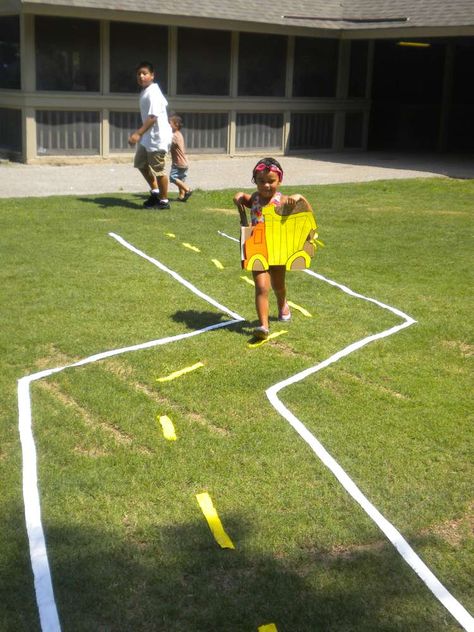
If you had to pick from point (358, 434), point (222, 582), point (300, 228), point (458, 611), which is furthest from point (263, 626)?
point (300, 228)

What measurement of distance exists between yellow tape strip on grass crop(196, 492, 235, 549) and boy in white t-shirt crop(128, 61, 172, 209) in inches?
306

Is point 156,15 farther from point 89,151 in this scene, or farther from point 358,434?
point 358,434

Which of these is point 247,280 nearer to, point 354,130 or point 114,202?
point 114,202

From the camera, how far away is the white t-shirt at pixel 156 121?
11312mm

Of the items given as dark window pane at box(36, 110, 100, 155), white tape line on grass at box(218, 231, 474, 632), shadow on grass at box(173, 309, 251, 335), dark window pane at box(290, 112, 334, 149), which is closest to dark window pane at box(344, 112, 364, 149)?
dark window pane at box(290, 112, 334, 149)

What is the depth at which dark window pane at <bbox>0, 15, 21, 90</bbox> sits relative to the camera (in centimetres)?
1655

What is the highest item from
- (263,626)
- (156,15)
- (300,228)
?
(156,15)

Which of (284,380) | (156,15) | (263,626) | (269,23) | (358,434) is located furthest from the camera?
(269,23)

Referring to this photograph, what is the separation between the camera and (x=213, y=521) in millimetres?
3803

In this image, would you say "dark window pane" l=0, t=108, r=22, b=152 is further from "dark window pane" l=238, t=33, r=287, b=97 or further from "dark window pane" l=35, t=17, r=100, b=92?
"dark window pane" l=238, t=33, r=287, b=97

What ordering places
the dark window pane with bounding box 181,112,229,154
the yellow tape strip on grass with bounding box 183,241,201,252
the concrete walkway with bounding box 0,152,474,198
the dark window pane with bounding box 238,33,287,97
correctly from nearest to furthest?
the yellow tape strip on grass with bounding box 183,241,201,252, the concrete walkway with bounding box 0,152,474,198, the dark window pane with bounding box 181,112,229,154, the dark window pane with bounding box 238,33,287,97

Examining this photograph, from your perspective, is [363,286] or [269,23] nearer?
[363,286]

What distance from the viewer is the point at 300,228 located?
21.2 feet

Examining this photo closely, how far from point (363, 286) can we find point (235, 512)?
172 inches
